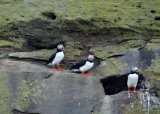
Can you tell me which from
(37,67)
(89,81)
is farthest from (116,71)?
(37,67)

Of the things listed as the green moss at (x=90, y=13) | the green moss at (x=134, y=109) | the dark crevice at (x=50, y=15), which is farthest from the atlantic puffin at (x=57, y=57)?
the green moss at (x=134, y=109)

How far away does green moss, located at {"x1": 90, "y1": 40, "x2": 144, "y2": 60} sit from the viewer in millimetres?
16578

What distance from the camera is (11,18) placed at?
17.1 metres

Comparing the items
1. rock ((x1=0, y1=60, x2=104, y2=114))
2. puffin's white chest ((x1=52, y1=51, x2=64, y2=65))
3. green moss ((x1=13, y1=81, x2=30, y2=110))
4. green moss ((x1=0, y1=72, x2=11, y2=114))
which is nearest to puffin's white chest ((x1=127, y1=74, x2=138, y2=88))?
rock ((x1=0, y1=60, x2=104, y2=114))

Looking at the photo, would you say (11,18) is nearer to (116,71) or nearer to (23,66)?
(23,66)

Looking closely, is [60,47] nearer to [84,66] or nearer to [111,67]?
[84,66]

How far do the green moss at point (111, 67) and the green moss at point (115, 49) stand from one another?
8.7 inches

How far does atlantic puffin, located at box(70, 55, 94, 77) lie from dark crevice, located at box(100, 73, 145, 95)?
504 millimetres

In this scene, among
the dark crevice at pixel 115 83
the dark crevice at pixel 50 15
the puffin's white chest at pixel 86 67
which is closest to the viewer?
the puffin's white chest at pixel 86 67

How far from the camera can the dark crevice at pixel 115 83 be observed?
1600 cm

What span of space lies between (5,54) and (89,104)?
289 centimetres

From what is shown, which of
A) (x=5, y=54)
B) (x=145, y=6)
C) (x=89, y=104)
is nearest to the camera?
(x=89, y=104)

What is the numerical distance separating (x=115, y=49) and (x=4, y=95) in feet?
11.5

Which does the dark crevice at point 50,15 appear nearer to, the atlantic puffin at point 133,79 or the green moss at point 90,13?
the green moss at point 90,13
